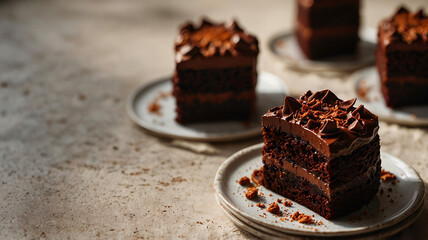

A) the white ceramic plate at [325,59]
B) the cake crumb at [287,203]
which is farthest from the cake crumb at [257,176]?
the white ceramic plate at [325,59]

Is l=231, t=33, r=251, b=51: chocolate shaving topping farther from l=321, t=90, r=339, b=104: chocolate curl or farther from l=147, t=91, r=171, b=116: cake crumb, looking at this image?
l=321, t=90, r=339, b=104: chocolate curl

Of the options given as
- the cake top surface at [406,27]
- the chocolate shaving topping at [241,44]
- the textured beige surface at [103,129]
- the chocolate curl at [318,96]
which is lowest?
the textured beige surface at [103,129]

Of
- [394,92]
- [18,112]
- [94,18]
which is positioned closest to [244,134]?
[394,92]

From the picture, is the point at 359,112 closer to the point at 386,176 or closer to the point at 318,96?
the point at 318,96

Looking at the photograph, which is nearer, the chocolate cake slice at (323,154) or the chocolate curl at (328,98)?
the chocolate cake slice at (323,154)

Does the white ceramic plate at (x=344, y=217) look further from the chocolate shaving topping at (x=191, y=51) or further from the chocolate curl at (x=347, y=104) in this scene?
the chocolate shaving topping at (x=191, y=51)

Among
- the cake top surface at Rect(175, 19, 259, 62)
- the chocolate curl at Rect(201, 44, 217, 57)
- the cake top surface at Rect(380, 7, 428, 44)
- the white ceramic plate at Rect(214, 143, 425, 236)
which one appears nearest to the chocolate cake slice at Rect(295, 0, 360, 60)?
the cake top surface at Rect(380, 7, 428, 44)

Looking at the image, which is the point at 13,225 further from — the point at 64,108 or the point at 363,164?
the point at 363,164
